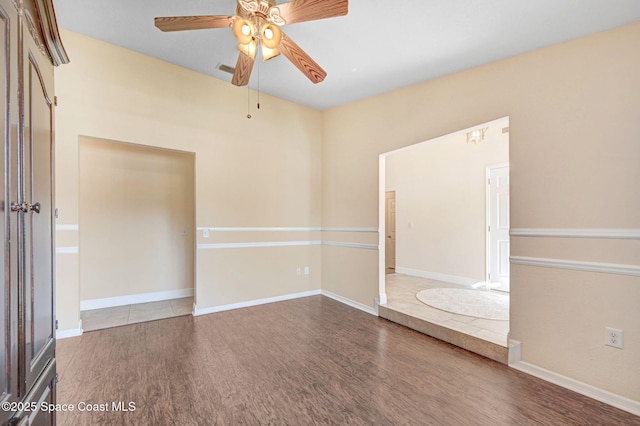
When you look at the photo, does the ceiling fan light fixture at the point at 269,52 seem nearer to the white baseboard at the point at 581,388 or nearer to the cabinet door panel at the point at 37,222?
the cabinet door panel at the point at 37,222

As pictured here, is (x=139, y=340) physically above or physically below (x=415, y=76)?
below

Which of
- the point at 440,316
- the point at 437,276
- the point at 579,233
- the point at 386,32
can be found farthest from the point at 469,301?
the point at 386,32

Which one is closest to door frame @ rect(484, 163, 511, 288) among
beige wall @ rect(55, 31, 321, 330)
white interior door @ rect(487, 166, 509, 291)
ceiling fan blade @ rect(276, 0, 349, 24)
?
white interior door @ rect(487, 166, 509, 291)

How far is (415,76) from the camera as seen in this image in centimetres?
321

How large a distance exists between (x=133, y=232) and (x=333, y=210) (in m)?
3.09

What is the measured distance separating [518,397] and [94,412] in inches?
117

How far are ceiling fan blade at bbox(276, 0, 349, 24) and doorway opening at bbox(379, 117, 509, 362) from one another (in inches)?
80.0

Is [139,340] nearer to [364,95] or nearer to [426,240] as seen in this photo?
[364,95]

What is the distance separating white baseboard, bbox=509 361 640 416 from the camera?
1888 mm

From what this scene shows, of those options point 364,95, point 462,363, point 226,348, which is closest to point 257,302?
point 226,348

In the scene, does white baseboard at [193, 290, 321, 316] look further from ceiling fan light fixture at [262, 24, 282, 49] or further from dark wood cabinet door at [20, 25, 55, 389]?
ceiling fan light fixture at [262, 24, 282, 49]

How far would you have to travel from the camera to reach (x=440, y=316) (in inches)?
127

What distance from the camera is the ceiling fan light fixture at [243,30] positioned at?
6.37 feet

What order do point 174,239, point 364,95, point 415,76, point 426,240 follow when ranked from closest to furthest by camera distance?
point 415,76
point 364,95
point 174,239
point 426,240
